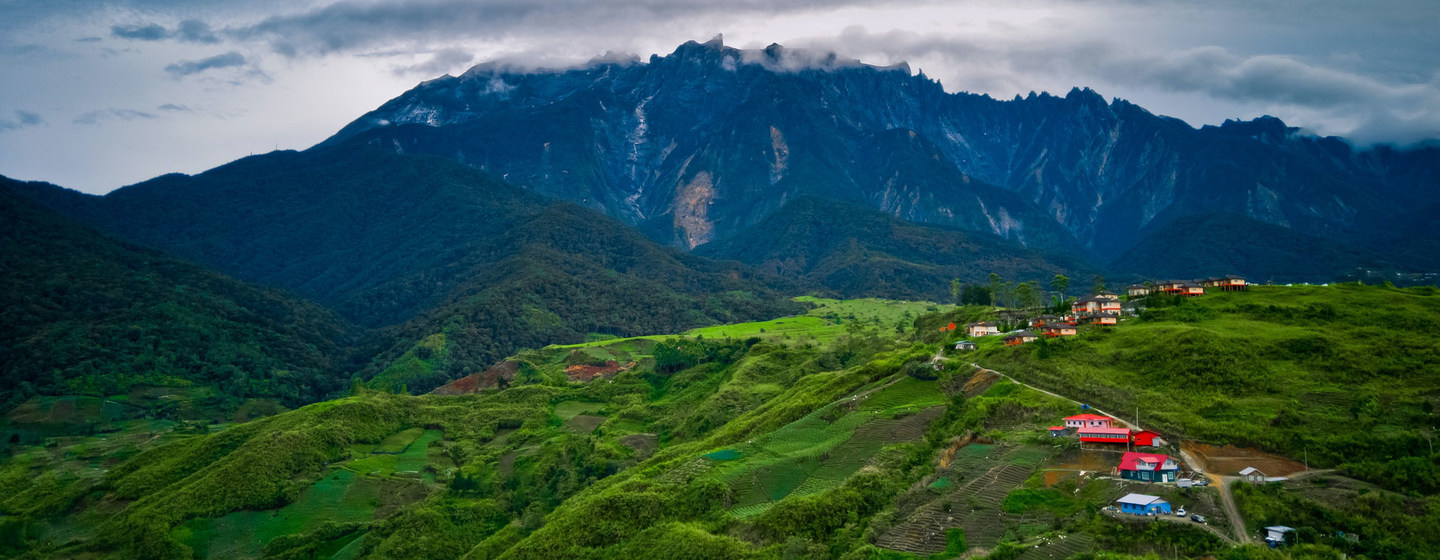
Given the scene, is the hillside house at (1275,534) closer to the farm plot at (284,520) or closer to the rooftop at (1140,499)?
the rooftop at (1140,499)

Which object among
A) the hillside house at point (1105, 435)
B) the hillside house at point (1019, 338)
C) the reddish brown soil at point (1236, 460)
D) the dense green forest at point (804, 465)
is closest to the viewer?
the dense green forest at point (804, 465)

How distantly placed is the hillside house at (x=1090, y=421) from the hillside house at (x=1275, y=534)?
1119 centimetres

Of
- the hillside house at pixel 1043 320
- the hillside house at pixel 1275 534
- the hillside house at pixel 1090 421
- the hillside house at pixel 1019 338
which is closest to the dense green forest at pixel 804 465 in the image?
the hillside house at pixel 1275 534

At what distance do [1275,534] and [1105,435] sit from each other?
1135 cm

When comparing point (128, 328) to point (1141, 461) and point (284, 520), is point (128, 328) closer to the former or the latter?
point (284, 520)

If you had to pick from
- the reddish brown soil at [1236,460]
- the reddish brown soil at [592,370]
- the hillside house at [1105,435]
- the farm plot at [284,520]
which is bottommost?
the farm plot at [284,520]

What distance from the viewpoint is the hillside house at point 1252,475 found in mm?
43922

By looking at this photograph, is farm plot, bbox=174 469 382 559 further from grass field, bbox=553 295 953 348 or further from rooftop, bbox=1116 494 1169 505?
grass field, bbox=553 295 953 348

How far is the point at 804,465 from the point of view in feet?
197

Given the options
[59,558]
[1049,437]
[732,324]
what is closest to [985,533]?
[1049,437]

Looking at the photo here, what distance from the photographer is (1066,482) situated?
46375 millimetres

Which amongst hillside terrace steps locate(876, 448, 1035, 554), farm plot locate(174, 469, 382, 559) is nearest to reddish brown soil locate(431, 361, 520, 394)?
farm plot locate(174, 469, 382, 559)

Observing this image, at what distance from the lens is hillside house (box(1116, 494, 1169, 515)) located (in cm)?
4197

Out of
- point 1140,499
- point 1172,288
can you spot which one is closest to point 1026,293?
point 1172,288
